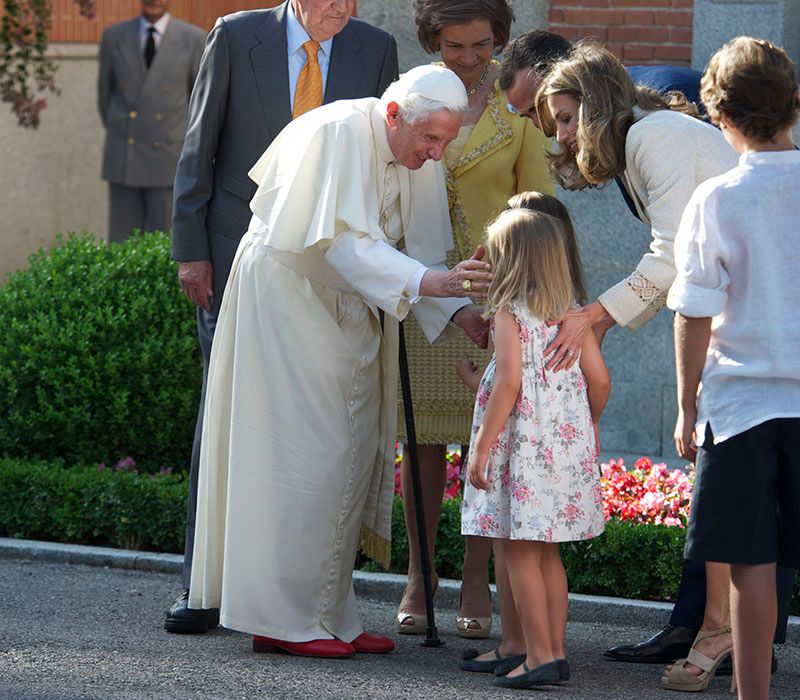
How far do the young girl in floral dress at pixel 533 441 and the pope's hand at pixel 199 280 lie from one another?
3.91ft

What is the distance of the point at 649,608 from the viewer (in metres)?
5.76

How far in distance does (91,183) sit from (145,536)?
7787mm

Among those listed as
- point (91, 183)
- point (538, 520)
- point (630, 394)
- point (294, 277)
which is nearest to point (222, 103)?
point (294, 277)

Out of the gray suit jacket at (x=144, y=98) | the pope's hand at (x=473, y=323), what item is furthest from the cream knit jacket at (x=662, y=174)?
the gray suit jacket at (x=144, y=98)

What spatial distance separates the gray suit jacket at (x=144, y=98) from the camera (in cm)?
1187

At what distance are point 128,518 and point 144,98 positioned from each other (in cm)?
573

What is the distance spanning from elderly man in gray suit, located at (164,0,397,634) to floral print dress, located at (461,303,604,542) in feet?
4.05

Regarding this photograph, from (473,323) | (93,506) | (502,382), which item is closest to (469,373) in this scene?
(473,323)

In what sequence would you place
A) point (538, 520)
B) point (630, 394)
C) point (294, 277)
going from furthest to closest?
point (630, 394) → point (294, 277) → point (538, 520)

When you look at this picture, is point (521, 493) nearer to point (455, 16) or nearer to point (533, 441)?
point (533, 441)

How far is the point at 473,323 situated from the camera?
5.13m

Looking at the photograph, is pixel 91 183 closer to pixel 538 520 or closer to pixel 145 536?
pixel 145 536

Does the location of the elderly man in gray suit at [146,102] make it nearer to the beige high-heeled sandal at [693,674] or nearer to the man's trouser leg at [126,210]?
the man's trouser leg at [126,210]

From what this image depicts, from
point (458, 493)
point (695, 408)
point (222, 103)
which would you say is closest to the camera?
point (695, 408)
